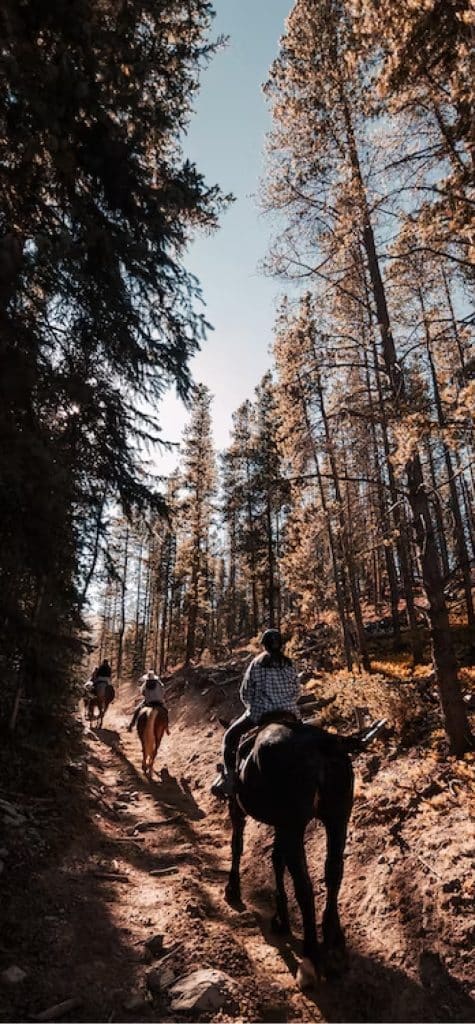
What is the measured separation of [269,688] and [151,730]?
6820 millimetres

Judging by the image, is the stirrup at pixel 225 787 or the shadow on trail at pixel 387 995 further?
the stirrup at pixel 225 787

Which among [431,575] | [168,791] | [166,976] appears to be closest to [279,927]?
[166,976]

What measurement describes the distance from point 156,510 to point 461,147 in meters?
6.49

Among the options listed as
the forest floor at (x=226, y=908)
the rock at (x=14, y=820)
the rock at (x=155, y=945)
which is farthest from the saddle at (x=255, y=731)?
the rock at (x=14, y=820)

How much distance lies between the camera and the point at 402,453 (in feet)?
20.5

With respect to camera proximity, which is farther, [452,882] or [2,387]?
[2,387]

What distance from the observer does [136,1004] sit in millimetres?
3639

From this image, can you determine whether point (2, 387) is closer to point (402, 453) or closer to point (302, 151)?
point (402, 453)

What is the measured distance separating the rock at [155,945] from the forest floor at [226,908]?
2 cm

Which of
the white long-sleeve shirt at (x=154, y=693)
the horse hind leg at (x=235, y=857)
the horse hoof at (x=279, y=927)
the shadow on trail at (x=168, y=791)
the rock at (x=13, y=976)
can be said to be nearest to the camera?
the rock at (x=13, y=976)

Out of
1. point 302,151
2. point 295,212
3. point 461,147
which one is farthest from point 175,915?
point 302,151

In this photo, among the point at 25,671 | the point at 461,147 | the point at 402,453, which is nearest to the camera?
the point at 25,671

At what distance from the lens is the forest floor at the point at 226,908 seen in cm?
383

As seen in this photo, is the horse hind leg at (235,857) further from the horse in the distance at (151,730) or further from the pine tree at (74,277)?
the horse in the distance at (151,730)
